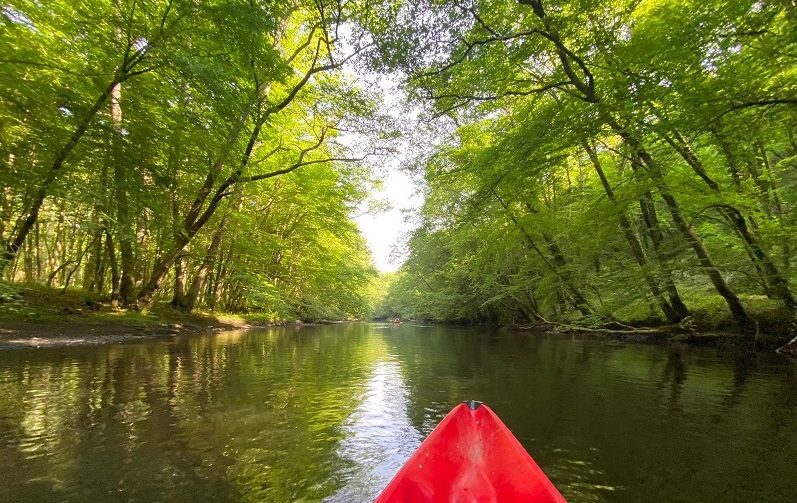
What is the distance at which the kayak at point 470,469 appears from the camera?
6.93ft

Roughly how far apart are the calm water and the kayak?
1271 millimetres

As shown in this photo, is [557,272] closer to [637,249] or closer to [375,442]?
[637,249]

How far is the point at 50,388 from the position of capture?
5.95 meters

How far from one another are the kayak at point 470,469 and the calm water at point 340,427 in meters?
1.27

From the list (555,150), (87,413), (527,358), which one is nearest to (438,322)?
(527,358)

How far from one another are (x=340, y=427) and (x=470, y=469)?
118 inches

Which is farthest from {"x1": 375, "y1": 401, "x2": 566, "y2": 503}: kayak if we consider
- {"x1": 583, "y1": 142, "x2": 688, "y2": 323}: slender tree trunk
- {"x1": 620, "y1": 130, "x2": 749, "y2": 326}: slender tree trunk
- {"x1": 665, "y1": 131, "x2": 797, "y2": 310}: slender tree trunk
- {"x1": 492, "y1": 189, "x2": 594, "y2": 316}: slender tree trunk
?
{"x1": 492, "y1": 189, "x2": 594, "y2": 316}: slender tree trunk

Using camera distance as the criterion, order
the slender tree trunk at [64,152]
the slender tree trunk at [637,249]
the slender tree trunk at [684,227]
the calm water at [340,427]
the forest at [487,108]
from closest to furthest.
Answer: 1. the calm water at [340,427]
2. the forest at [487,108]
3. the slender tree trunk at [64,152]
4. the slender tree trunk at [684,227]
5. the slender tree trunk at [637,249]

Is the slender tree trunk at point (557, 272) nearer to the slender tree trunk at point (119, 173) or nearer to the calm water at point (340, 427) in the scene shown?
the calm water at point (340, 427)

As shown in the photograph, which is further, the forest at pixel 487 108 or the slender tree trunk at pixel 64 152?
the slender tree trunk at pixel 64 152

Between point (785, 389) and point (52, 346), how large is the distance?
15.9 metres

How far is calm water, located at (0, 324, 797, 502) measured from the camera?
335 cm

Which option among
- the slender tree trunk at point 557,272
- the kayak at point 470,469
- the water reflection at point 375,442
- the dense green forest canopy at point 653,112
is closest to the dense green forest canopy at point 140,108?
the dense green forest canopy at point 653,112

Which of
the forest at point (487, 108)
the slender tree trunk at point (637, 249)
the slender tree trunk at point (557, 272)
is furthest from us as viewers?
the slender tree trunk at point (557, 272)
